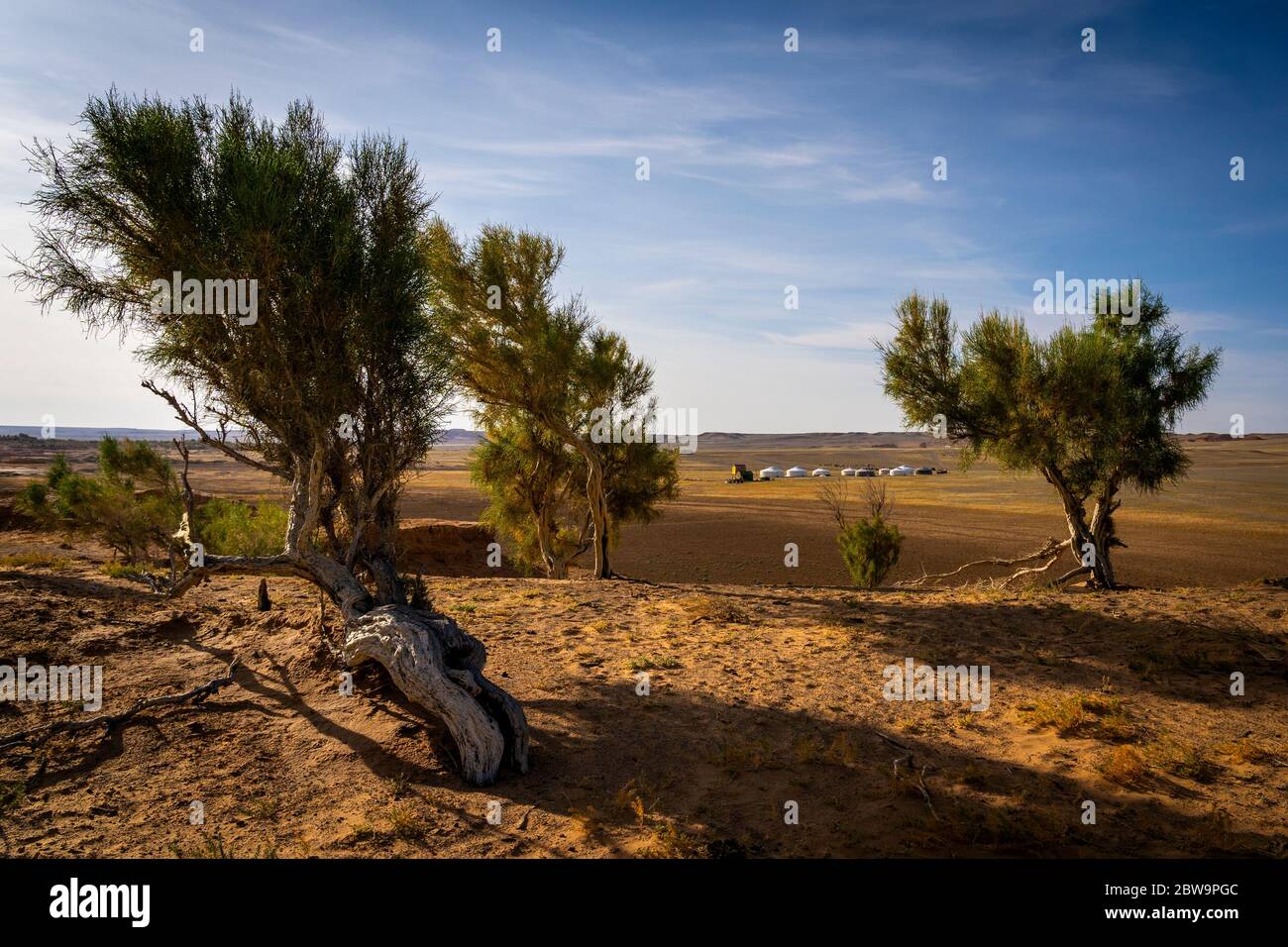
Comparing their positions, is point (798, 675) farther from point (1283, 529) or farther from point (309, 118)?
point (1283, 529)

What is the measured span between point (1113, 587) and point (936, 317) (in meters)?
7.68

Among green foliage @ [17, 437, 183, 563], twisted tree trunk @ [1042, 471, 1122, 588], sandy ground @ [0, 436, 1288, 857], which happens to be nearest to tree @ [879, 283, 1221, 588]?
twisted tree trunk @ [1042, 471, 1122, 588]

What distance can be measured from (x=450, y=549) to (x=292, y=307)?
76.3 ft


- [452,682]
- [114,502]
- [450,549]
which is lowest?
[450,549]

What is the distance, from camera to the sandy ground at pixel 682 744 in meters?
5.16

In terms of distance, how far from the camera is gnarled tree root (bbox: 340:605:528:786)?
20.2ft

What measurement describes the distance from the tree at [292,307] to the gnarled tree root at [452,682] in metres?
0.02

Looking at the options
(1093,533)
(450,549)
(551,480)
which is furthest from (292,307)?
(450,549)

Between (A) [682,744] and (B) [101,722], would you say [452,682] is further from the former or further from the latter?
(B) [101,722]

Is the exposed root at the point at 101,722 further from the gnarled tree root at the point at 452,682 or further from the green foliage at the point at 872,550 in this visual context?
the green foliage at the point at 872,550

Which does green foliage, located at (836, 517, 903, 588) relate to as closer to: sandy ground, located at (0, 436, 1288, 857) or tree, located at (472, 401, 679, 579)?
tree, located at (472, 401, 679, 579)

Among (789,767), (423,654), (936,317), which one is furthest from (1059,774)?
(936,317)

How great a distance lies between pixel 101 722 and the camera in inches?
270

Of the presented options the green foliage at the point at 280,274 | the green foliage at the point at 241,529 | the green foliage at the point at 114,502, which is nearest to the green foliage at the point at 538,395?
the green foliage at the point at 280,274
